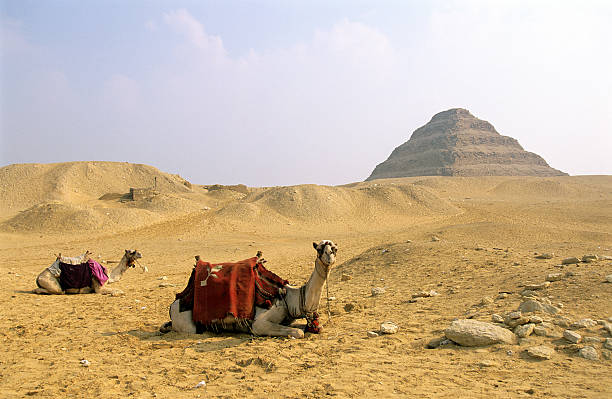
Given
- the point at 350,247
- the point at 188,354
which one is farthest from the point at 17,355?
the point at 350,247

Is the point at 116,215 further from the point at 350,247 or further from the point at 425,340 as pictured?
the point at 425,340

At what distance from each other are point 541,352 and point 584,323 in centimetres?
103

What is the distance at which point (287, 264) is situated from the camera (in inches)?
542

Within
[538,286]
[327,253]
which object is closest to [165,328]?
[327,253]

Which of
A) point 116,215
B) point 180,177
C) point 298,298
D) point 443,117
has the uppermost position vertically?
point 443,117

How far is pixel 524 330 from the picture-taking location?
467 centimetres

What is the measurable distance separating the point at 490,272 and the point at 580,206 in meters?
27.3

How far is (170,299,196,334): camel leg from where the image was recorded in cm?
557

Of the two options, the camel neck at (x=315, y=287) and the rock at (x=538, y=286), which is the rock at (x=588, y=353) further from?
the camel neck at (x=315, y=287)

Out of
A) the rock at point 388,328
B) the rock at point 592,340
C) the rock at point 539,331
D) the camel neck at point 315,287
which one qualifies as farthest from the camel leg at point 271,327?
the rock at point 592,340

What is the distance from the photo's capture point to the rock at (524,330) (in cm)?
463

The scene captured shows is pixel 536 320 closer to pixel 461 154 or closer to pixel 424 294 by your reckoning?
pixel 424 294

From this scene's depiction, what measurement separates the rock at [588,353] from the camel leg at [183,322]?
14.9 ft

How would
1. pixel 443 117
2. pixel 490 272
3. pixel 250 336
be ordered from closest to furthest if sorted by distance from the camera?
pixel 250 336 < pixel 490 272 < pixel 443 117
